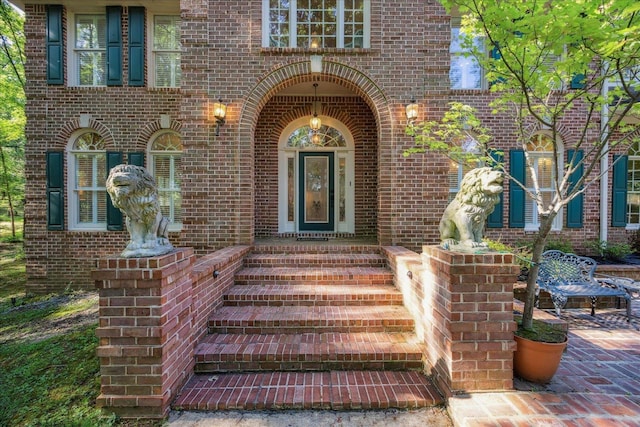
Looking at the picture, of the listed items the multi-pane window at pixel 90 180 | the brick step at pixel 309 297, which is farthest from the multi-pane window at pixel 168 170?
the brick step at pixel 309 297

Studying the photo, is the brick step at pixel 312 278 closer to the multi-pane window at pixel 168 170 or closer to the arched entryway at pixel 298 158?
the arched entryway at pixel 298 158

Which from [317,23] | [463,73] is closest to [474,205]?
[317,23]

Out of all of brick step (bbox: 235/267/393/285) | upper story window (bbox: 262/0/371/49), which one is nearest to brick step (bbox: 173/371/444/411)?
brick step (bbox: 235/267/393/285)

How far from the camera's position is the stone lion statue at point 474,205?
8.20 ft

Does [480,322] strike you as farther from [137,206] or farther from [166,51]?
[166,51]

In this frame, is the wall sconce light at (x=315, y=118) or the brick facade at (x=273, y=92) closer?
the brick facade at (x=273, y=92)

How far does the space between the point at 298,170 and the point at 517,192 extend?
195 inches

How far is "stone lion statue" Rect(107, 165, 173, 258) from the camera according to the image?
7.57 feet

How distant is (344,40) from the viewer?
518 cm

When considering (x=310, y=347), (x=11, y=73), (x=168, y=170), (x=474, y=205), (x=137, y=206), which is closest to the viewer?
(x=137, y=206)

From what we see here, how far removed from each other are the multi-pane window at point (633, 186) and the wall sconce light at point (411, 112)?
613 cm

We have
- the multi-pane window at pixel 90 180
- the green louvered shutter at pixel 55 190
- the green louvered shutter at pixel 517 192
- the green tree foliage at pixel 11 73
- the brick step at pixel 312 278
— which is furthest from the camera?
the green tree foliage at pixel 11 73

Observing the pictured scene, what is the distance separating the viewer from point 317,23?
17.1ft

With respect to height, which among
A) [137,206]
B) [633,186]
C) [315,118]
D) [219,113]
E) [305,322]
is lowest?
[305,322]
